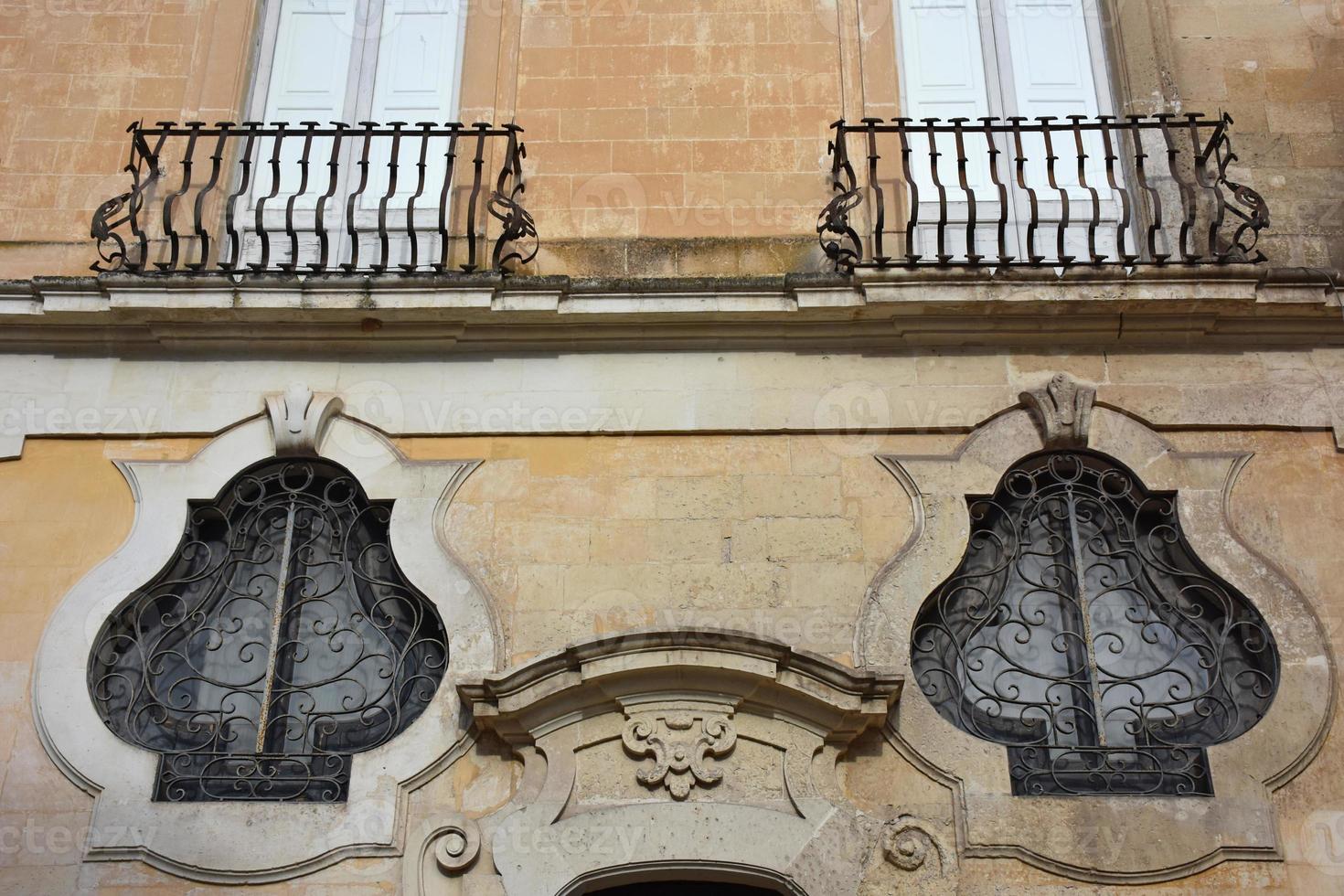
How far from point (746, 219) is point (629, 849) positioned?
3.14 m

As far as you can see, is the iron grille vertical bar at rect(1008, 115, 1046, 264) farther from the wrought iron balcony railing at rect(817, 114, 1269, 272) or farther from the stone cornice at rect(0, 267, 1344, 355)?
the stone cornice at rect(0, 267, 1344, 355)

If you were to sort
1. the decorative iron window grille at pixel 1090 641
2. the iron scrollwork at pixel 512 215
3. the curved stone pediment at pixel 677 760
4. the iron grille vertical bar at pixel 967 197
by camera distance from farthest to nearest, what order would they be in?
1. the iron scrollwork at pixel 512 215
2. the iron grille vertical bar at pixel 967 197
3. the decorative iron window grille at pixel 1090 641
4. the curved stone pediment at pixel 677 760

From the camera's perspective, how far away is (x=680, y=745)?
20.8ft

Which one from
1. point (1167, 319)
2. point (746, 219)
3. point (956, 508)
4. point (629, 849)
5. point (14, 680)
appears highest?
point (746, 219)

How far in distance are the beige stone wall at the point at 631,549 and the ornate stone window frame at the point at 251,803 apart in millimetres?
75

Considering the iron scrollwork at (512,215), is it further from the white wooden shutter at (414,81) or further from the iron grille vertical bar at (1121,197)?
the iron grille vertical bar at (1121,197)

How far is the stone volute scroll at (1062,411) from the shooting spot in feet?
23.0

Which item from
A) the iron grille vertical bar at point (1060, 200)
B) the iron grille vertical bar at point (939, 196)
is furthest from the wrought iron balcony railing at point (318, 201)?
the iron grille vertical bar at point (1060, 200)

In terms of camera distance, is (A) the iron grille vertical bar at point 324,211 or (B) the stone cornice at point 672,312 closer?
(B) the stone cornice at point 672,312

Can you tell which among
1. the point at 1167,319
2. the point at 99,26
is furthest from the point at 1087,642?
the point at 99,26

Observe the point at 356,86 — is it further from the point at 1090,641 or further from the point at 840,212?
the point at 1090,641

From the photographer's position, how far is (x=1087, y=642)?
21.9 feet

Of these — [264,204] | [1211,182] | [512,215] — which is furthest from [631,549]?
[1211,182]

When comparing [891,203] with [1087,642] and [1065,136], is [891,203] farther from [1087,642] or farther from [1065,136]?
[1087,642]
